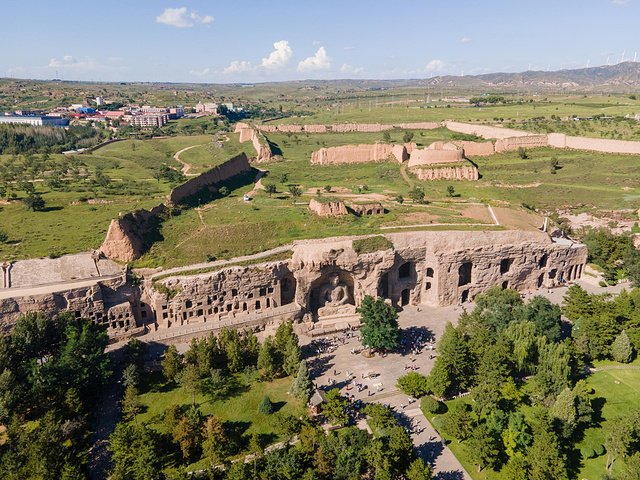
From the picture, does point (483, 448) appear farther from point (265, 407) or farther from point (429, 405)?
point (265, 407)

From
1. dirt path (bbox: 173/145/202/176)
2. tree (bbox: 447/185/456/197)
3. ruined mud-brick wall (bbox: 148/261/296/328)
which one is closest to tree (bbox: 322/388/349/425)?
ruined mud-brick wall (bbox: 148/261/296/328)

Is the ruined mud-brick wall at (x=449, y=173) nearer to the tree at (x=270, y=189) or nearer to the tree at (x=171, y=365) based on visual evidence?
the tree at (x=270, y=189)

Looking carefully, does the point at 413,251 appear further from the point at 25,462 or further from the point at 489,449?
the point at 25,462

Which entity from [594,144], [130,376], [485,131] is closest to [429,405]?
[130,376]

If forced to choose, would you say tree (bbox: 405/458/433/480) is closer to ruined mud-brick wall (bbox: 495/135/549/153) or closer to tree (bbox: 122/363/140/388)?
tree (bbox: 122/363/140/388)

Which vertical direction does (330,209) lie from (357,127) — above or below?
below

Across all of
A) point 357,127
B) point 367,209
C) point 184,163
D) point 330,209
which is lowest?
point 367,209

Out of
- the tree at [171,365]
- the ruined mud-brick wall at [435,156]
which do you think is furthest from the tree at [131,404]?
the ruined mud-brick wall at [435,156]

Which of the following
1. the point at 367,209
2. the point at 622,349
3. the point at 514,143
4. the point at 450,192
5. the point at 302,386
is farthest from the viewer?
the point at 514,143

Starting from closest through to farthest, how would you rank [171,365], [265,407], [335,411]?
1. [335,411]
2. [265,407]
3. [171,365]
